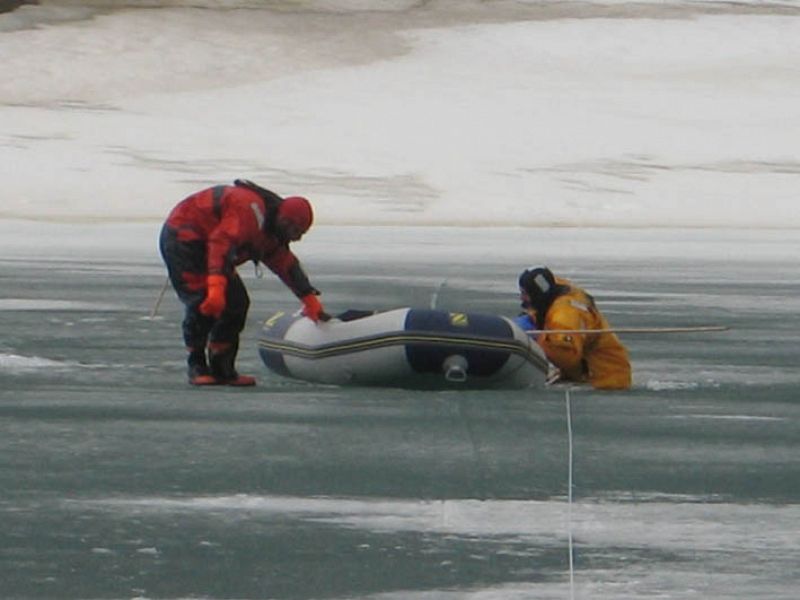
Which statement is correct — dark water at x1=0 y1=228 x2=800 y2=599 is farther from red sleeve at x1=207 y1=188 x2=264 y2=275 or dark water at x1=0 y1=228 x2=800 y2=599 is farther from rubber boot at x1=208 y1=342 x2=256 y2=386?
red sleeve at x1=207 y1=188 x2=264 y2=275

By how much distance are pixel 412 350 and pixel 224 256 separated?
0.98m

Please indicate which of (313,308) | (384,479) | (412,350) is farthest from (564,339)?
(384,479)

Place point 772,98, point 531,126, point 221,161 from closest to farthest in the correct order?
1. point 221,161
2. point 531,126
3. point 772,98

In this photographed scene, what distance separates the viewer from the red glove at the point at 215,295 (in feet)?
33.2

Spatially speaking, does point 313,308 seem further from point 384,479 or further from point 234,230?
point 384,479

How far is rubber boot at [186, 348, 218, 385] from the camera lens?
1101cm

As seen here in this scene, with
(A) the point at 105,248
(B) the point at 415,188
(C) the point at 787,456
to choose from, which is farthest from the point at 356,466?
(B) the point at 415,188

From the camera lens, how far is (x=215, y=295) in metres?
10.1

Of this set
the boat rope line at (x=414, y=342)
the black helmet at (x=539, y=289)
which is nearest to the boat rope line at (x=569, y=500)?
the boat rope line at (x=414, y=342)

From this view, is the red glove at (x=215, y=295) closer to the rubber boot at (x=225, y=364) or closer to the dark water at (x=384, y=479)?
the dark water at (x=384, y=479)

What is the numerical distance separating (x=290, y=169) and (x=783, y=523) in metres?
28.2

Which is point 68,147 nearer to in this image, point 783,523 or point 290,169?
point 290,169

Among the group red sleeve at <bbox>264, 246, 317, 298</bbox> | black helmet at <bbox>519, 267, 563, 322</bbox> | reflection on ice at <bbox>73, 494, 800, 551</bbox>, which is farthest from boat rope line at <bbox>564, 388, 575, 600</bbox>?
red sleeve at <bbox>264, 246, 317, 298</bbox>

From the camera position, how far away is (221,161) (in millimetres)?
36062
